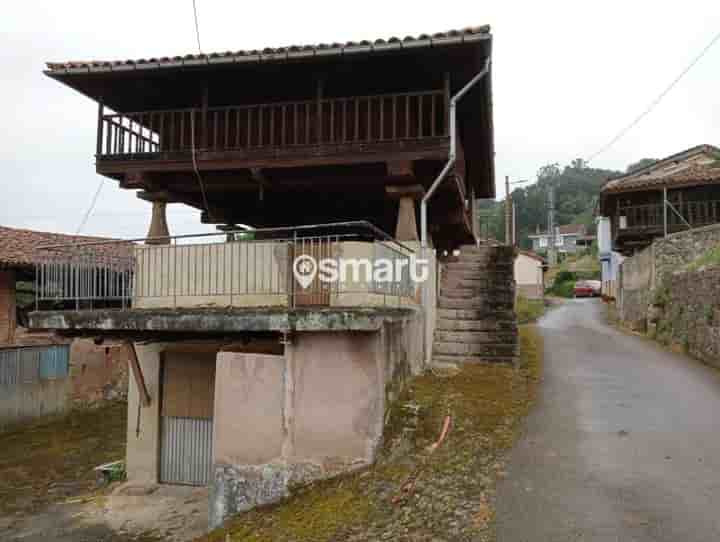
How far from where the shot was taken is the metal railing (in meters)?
7.17

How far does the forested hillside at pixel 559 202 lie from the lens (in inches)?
2987

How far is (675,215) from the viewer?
2208 centimetres

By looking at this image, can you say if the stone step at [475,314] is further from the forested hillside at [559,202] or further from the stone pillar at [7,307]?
the forested hillside at [559,202]

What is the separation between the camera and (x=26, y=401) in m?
13.5

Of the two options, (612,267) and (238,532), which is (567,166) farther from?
(238,532)

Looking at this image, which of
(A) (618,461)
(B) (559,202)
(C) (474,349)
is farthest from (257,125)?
(B) (559,202)

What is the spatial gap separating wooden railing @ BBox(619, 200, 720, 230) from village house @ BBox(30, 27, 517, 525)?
48.6 feet

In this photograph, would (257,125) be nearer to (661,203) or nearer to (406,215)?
(406,215)

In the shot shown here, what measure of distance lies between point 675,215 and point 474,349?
1602cm

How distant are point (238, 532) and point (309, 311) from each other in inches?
95.3

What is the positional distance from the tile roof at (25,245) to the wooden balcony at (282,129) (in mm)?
3383

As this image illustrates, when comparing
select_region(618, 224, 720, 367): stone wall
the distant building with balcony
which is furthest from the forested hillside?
select_region(618, 224, 720, 367): stone wall

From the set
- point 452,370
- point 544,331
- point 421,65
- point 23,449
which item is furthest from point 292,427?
point 544,331

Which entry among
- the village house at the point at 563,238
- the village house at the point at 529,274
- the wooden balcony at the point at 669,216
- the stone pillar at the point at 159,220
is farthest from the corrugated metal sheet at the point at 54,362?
the village house at the point at 563,238
